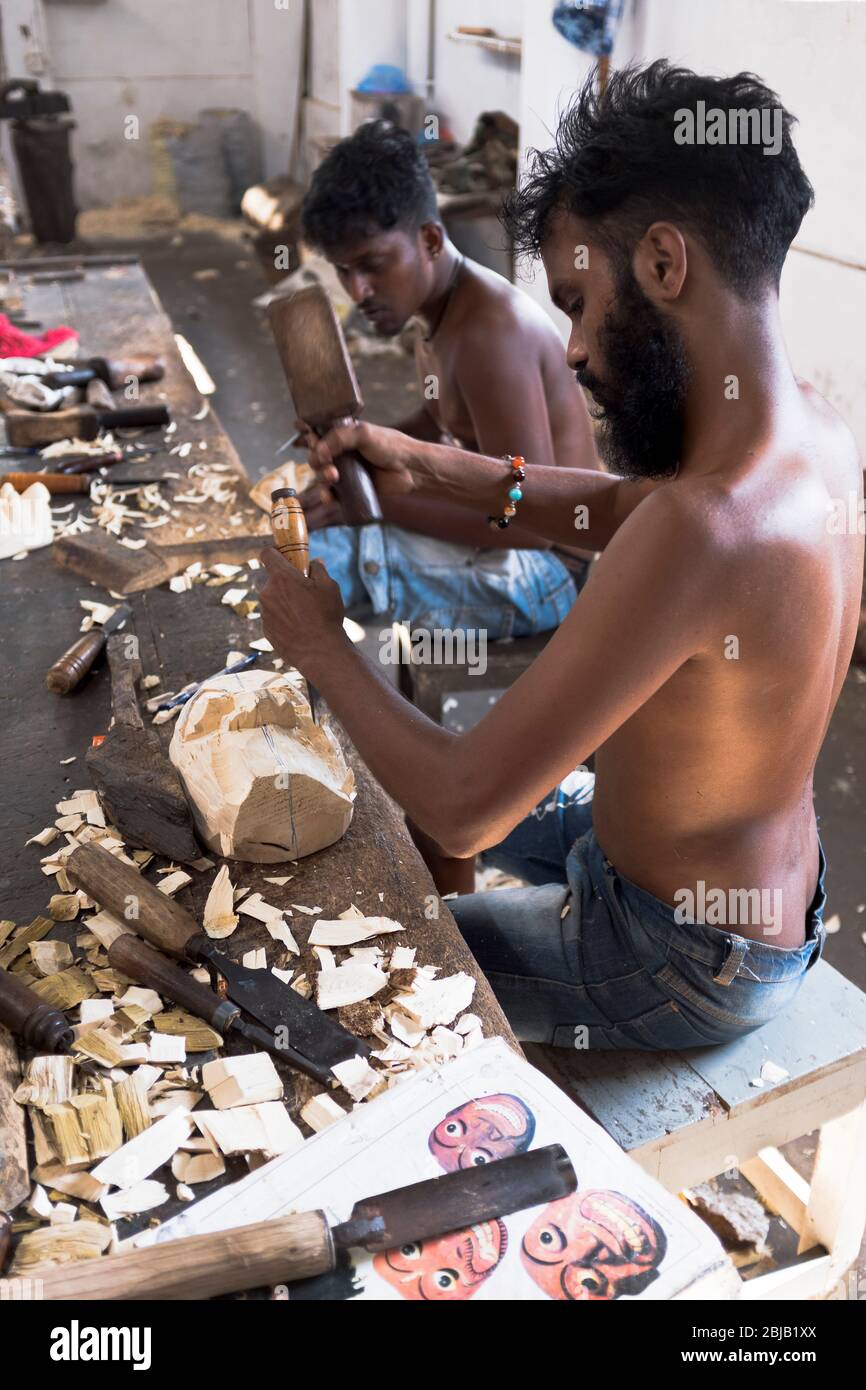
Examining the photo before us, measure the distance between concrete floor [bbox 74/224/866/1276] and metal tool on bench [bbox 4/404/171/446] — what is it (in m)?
1.52

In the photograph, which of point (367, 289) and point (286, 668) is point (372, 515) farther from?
point (367, 289)

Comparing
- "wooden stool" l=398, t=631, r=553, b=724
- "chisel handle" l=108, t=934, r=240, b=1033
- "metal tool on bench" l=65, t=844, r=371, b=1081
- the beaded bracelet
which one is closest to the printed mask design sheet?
"metal tool on bench" l=65, t=844, r=371, b=1081

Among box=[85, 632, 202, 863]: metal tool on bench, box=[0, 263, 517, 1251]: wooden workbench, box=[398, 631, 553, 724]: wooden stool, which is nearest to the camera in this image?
box=[0, 263, 517, 1251]: wooden workbench

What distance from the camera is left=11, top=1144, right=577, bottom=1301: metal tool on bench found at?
111 centimetres

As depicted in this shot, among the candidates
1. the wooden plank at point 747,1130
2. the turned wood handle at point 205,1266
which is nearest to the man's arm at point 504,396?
the wooden plank at point 747,1130

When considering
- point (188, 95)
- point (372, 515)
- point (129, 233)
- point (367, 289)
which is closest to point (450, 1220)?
point (372, 515)

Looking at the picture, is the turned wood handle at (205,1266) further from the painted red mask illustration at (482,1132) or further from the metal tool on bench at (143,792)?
the metal tool on bench at (143,792)

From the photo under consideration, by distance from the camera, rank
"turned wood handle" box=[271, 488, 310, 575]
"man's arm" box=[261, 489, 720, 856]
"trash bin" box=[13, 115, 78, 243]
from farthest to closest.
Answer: "trash bin" box=[13, 115, 78, 243], "turned wood handle" box=[271, 488, 310, 575], "man's arm" box=[261, 489, 720, 856]

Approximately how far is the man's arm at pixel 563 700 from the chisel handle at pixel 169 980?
1.23 ft

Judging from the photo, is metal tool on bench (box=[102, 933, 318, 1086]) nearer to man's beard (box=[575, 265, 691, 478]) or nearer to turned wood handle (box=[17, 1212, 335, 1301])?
turned wood handle (box=[17, 1212, 335, 1301])

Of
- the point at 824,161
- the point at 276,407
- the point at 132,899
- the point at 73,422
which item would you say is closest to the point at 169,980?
the point at 132,899

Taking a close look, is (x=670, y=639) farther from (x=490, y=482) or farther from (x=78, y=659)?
(x=78, y=659)

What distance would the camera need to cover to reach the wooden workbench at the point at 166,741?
164 cm

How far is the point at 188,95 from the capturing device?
10.3 m
